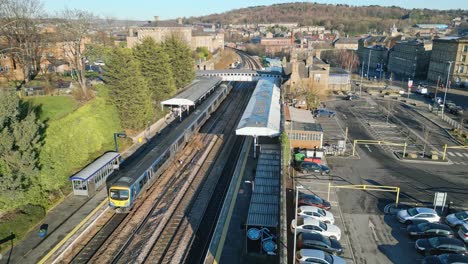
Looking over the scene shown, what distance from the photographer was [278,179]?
87.4 ft

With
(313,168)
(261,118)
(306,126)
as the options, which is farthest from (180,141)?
(306,126)

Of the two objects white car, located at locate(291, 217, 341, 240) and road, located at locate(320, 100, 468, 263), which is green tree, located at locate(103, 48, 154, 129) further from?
white car, located at locate(291, 217, 341, 240)

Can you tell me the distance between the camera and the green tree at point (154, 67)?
48062mm

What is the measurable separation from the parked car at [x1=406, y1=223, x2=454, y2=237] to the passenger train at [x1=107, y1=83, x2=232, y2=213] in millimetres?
19148

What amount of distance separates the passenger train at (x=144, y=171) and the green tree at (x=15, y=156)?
5.42 meters

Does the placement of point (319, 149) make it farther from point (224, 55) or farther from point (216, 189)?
point (224, 55)

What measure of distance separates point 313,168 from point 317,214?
8.94 meters

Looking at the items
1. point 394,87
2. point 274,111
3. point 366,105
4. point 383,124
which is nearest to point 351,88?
point 394,87

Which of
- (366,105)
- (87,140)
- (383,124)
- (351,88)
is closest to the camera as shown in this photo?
(87,140)

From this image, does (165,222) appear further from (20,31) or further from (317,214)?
(20,31)

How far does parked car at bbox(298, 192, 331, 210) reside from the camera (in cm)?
2678

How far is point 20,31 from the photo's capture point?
47375mm

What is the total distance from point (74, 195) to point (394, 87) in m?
72.3

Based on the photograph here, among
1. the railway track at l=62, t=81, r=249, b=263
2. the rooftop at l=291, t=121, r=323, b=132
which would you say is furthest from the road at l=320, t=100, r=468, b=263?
the railway track at l=62, t=81, r=249, b=263
